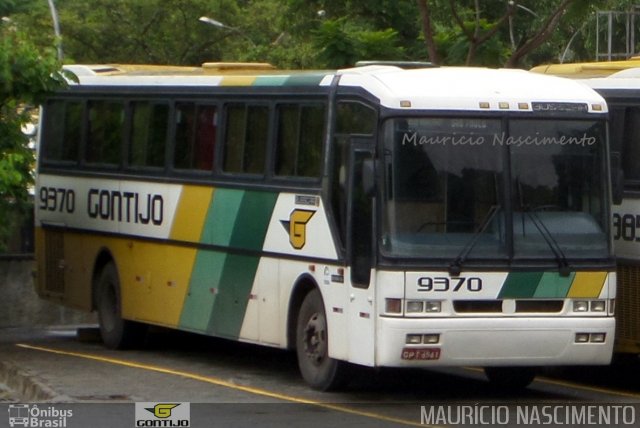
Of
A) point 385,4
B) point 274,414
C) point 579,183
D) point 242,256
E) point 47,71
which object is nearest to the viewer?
point 274,414

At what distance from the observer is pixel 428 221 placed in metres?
12.4

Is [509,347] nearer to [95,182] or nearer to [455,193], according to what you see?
[455,193]

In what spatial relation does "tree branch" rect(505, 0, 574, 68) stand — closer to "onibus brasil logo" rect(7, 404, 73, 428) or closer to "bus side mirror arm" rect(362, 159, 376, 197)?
"bus side mirror arm" rect(362, 159, 376, 197)

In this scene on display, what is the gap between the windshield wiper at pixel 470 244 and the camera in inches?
485

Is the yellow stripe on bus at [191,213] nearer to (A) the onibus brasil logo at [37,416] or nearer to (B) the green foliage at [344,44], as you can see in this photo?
(A) the onibus brasil logo at [37,416]

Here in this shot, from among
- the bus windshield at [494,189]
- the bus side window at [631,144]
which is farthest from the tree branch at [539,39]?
the bus windshield at [494,189]

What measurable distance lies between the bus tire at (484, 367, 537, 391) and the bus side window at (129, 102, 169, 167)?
15.1 ft

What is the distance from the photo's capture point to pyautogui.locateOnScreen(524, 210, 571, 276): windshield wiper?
41.4 ft

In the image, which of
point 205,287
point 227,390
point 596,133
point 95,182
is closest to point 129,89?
point 95,182

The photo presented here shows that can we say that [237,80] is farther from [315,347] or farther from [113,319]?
[113,319]

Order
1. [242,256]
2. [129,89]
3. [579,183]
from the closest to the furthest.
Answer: [579,183] < [242,256] < [129,89]

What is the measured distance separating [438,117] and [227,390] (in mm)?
3180

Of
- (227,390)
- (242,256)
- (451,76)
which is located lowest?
(227,390)

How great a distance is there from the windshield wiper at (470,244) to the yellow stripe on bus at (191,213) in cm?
380
